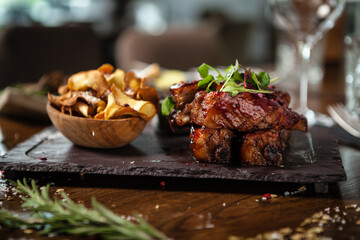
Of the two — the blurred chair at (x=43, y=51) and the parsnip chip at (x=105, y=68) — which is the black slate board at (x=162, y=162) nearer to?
the parsnip chip at (x=105, y=68)

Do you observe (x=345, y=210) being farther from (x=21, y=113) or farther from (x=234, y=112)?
(x=21, y=113)

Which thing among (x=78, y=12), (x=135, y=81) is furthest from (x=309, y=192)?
(x=78, y=12)

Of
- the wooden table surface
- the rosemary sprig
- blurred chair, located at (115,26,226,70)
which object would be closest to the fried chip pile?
the wooden table surface

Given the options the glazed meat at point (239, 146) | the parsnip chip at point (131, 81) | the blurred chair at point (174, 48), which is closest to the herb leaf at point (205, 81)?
the glazed meat at point (239, 146)

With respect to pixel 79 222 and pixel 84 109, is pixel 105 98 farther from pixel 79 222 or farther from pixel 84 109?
pixel 79 222

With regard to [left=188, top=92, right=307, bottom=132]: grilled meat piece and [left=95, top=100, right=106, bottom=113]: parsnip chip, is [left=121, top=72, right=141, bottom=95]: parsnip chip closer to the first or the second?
[left=95, top=100, right=106, bottom=113]: parsnip chip

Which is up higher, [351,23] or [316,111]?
[351,23]

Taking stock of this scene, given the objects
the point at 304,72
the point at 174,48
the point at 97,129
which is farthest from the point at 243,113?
the point at 174,48
